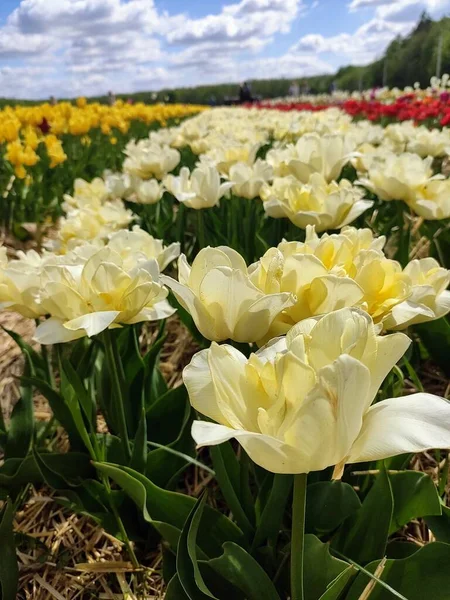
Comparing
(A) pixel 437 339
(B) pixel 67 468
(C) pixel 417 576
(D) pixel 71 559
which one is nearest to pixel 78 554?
(D) pixel 71 559

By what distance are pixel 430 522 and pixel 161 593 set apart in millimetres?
618

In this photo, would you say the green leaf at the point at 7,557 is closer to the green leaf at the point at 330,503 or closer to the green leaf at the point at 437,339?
the green leaf at the point at 330,503

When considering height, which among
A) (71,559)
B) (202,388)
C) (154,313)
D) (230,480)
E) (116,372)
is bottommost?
(71,559)

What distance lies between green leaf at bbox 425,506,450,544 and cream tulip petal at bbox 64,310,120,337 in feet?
2.37

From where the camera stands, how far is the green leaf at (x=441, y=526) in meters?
1.06

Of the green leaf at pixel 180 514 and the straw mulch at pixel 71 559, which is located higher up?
the green leaf at pixel 180 514

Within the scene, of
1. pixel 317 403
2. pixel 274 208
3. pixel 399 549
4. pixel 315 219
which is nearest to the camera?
pixel 317 403

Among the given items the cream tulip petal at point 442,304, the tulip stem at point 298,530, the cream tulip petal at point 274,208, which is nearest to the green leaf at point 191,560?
the tulip stem at point 298,530

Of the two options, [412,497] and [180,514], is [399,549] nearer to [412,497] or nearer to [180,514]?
[412,497]

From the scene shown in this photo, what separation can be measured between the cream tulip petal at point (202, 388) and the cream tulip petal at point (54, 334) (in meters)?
0.47

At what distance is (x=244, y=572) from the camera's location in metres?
0.92

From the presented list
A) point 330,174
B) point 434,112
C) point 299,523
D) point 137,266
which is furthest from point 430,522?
point 434,112

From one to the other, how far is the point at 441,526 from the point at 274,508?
0.33m

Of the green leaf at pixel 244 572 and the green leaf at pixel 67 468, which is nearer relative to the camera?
the green leaf at pixel 244 572
